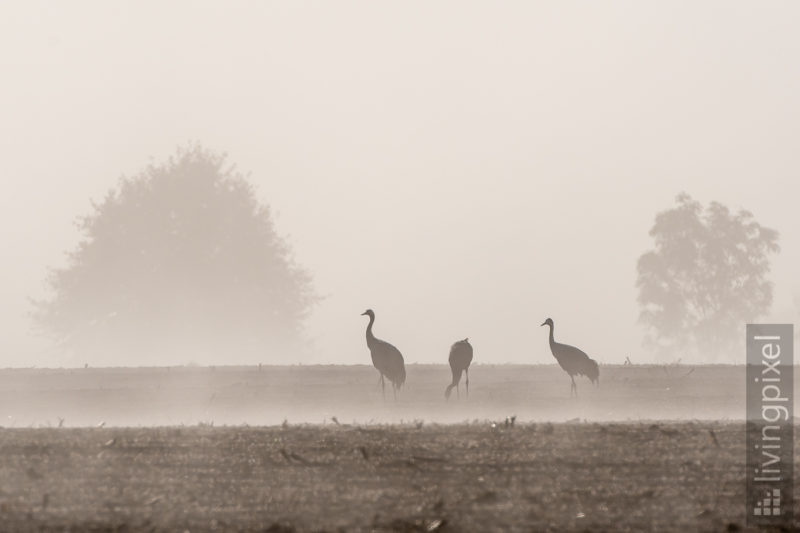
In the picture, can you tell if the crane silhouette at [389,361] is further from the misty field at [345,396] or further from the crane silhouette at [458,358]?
the crane silhouette at [458,358]

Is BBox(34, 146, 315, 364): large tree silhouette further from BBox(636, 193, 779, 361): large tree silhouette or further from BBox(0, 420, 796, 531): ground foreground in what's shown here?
BBox(0, 420, 796, 531): ground foreground

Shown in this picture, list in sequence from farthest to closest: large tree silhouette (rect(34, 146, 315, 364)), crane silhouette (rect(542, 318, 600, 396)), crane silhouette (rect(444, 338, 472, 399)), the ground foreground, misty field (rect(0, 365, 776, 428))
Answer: large tree silhouette (rect(34, 146, 315, 364))
crane silhouette (rect(542, 318, 600, 396))
crane silhouette (rect(444, 338, 472, 399))
misty field (rect(0, 365, 776, 428))
the ground foreground

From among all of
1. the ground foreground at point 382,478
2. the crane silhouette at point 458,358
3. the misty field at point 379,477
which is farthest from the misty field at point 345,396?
the ground foreground at point 382,478

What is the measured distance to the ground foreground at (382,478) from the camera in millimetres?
14500

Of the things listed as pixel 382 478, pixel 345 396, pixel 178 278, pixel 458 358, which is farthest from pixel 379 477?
pixel 178 278

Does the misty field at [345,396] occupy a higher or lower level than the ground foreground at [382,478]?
higher

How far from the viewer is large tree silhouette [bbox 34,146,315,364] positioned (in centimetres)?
8388

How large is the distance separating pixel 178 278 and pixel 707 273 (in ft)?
121

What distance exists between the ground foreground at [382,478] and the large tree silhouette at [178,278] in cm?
6361

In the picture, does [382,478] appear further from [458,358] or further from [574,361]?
[574,361]

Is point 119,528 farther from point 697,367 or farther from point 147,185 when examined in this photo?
point 147,185

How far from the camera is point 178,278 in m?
85.8

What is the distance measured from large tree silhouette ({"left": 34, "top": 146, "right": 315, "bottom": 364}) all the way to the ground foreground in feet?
209

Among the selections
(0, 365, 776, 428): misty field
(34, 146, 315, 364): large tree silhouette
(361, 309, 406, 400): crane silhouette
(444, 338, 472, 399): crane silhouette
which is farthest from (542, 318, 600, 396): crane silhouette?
(34, 146, 315, 364): large tree silhouette
